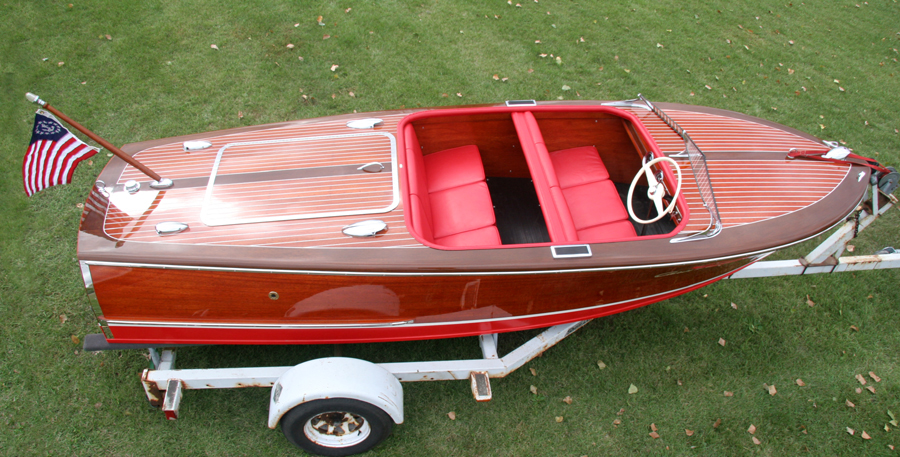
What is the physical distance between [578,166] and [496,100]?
80.8 inches

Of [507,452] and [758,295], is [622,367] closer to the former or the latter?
[507,452]

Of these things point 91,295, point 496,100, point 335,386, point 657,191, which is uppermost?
point 657,191

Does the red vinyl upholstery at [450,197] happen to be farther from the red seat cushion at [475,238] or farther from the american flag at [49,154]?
the american flag at [49,154]

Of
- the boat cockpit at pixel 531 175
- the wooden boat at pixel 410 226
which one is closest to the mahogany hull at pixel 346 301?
the wooden boat at pixel 410 226

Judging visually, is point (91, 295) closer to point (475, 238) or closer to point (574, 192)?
point (475, 238)

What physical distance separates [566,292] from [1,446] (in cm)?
346

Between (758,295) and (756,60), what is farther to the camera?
(756,60)

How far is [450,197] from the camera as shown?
132 inches

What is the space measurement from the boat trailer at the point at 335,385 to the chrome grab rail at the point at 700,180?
931 millimetres

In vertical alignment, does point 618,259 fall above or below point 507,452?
above

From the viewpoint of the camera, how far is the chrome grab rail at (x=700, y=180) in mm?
2781

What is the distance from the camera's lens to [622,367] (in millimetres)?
3467

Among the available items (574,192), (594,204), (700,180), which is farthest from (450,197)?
(700,180)

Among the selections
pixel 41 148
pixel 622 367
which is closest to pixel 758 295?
pixel 622 367
